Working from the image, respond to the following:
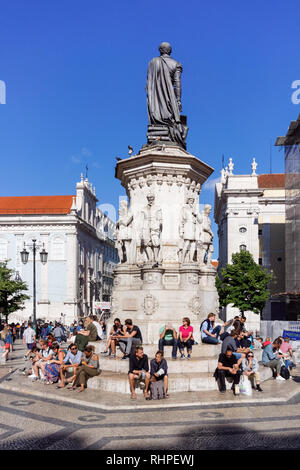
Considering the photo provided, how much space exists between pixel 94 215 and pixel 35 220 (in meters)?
14.8

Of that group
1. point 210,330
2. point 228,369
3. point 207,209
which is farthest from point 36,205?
point 228,369

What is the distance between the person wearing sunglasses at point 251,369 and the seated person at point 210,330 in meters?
1.40

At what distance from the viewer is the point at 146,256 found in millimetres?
12938

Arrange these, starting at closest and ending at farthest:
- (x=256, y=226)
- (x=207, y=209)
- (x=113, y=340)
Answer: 1. (x=113, y=340)
2. (x=207, y=209)
3. (x=256, y=226)

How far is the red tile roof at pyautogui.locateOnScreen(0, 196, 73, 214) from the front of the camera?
200 ft

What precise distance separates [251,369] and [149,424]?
350 centimetres

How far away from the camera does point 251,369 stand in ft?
32.5

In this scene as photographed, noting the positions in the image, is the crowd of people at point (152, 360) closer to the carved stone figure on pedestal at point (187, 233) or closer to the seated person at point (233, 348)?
the seated person at point (233, 348)

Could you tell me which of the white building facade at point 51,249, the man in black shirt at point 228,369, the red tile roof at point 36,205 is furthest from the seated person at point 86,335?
the red tile roof at point 36,205

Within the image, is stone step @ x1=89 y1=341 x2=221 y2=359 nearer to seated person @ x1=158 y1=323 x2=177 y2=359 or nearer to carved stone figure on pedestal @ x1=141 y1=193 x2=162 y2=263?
seated person @ x1=158 y1=323 x2=177 y2=359

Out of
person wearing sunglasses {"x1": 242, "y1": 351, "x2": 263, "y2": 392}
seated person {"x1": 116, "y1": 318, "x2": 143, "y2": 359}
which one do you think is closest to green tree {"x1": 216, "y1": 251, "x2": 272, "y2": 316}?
seated person {"x1": 116, "y1": 318, "x2": 143, "y2": 359}

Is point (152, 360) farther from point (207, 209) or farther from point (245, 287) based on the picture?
point (245, 287)

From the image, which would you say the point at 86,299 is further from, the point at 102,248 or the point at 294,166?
the point at 294,166

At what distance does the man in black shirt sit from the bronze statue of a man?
695cm
